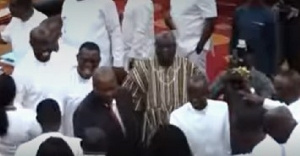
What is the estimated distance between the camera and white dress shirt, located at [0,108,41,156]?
20.5 ft

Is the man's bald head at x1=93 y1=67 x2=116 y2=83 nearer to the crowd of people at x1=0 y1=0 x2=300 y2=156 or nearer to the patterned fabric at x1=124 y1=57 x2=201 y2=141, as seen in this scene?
the crowd of people at x1=0 y1=0 x2=300 y2=156

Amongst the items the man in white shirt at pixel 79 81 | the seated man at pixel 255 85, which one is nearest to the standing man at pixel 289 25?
the seated man at pixel 255 85

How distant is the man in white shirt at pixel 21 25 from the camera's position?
25.9 ft

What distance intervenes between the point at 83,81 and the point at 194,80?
2.92 ft

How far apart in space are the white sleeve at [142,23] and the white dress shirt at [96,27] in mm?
315

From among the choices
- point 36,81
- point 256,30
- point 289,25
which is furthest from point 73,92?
point 289,25

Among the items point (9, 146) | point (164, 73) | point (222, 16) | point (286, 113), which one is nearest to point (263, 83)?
point (164, 73)

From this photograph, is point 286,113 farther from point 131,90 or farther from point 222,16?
point 222,16

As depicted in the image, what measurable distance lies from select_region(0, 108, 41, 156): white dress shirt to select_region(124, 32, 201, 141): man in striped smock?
96 centimetres

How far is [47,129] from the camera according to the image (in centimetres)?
617

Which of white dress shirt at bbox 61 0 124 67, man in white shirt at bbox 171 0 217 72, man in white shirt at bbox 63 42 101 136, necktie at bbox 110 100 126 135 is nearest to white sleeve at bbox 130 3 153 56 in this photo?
man in white shirt at bbox 171 0 217 72

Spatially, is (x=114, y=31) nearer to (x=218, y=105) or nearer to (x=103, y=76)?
(x=103, y=76)

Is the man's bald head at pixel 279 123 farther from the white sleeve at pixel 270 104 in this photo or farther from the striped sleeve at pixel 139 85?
the striped sleeve at pixel 139 85

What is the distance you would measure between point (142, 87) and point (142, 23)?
1357 millimetres
